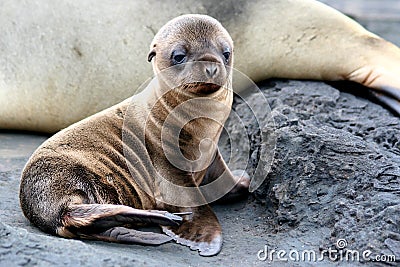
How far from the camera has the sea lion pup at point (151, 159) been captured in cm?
286

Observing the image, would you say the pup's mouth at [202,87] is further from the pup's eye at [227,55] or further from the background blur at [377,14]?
the background blur at [377,14]

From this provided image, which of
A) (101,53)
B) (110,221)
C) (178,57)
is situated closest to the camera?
(110,221)

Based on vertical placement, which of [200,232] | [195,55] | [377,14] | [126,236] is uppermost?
[195,55]

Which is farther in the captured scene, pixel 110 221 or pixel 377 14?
pixel 377 14

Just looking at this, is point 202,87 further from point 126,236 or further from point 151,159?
point 126,236

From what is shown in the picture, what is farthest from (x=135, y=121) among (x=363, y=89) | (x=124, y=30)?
(x=363, y=89)

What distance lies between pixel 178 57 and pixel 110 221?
32.2 inches

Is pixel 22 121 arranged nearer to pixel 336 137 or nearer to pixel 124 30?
pixel 124 30

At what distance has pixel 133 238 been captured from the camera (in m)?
2.84

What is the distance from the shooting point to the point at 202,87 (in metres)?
3.06

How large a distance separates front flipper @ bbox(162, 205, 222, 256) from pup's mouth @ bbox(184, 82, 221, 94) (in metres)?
0.53

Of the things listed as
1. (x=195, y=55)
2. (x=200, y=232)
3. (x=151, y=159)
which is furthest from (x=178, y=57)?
(x=200, y=232)

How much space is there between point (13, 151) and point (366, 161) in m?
2.08


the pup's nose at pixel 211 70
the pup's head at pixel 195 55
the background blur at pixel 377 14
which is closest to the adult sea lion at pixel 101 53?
the pup's head at pixel 195 55
